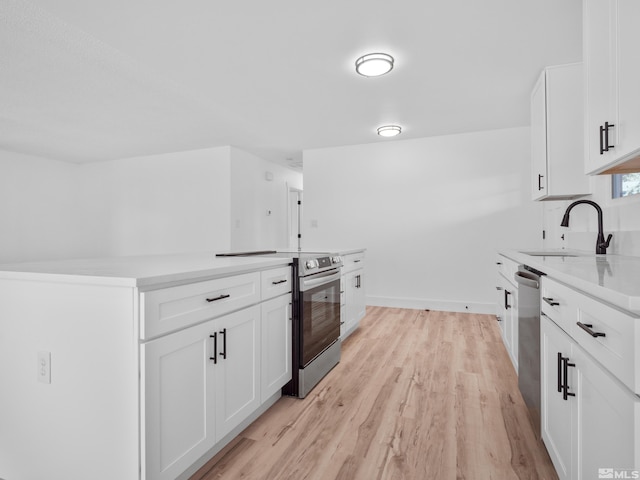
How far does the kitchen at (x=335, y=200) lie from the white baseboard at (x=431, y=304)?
0.05 ft

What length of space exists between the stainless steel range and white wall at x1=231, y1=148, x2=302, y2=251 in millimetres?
3246

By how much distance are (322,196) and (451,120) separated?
2194 millimetres

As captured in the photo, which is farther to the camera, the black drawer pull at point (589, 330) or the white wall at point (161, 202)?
the white wall at point (161, 202)

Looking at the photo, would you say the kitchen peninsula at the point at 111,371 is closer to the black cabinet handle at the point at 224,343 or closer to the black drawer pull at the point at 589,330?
the black cabinet handle at the point at 224,343

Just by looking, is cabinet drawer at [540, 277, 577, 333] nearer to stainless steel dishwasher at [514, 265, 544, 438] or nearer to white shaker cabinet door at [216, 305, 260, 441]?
stainless steel dishwasher at [514, 265, 544, 438]

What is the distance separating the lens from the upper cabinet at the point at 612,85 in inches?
48.6

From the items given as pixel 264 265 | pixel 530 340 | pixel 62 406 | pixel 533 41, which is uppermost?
pixel 533 41

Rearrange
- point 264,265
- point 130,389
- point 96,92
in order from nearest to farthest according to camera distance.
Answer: point 130,389
point 264,265
point 96,92

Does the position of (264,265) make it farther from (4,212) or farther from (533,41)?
(4,212)

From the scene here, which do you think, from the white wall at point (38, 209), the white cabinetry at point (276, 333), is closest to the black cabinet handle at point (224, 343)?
the white cabinetry at point (276, 333)

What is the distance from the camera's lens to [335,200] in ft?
17.6

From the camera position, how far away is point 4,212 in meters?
5.73

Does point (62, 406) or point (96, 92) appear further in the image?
point (96, 92)

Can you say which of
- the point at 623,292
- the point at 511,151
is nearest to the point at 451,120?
the point at 511,151
